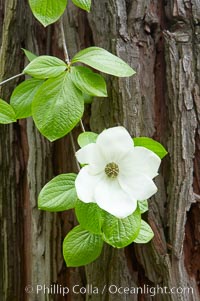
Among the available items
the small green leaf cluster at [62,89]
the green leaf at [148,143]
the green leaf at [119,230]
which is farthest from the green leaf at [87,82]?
the green leaf at [119,230]

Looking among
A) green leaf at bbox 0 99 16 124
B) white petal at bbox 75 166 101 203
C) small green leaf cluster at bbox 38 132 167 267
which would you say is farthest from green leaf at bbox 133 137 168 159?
green leaf at bbox 0 99 16 124

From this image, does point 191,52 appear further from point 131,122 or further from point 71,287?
point 71,287

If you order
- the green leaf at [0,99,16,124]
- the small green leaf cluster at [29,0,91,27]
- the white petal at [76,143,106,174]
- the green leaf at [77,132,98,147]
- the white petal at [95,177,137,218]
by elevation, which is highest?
the small green leaf cluster at [29,0,91,27]

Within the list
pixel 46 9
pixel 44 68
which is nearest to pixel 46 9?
pixel 46 9

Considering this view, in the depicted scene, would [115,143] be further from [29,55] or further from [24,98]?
[29,55]

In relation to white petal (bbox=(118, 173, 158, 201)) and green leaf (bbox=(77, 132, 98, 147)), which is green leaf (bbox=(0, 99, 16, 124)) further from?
white petal (bbox=(118, 173, 158, 201))

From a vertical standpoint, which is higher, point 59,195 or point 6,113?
point 6,113
